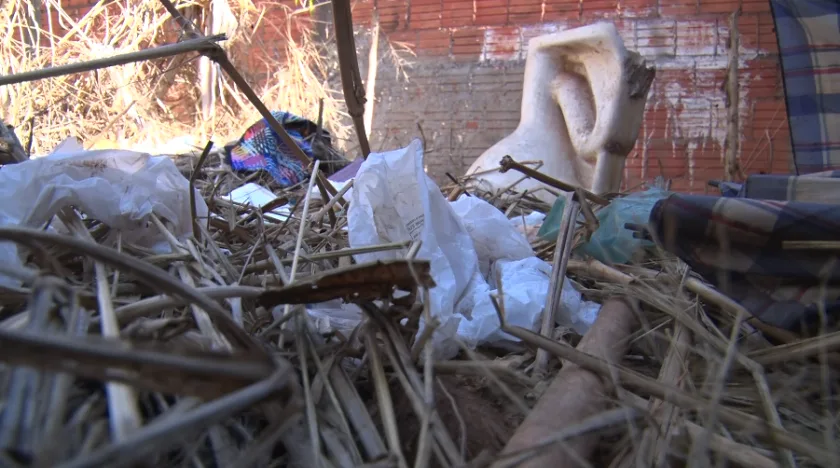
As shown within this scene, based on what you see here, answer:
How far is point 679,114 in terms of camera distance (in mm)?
5078

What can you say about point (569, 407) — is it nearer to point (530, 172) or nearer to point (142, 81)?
point (530, 172)

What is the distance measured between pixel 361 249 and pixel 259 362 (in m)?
0.46

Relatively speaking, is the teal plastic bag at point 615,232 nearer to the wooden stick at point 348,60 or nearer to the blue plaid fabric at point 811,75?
the wooden stick at point 348,60

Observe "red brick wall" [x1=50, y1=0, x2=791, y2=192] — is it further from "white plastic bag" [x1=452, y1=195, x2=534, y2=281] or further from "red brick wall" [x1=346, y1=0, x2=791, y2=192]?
"white plastic bag" [x1=452, y1=195, x2=534, y2=281]

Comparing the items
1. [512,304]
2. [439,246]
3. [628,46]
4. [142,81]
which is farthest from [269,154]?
[628,46]

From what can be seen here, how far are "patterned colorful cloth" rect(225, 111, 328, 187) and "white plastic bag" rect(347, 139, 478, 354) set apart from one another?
1571mm

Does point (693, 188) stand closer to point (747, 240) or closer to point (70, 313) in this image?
point (747, 240)

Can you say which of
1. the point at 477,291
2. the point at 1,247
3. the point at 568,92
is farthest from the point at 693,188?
the point at 1,247

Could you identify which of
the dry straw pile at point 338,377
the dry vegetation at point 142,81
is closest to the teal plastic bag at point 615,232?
the dry straw pile at point 338,377

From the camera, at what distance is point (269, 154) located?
2838mm

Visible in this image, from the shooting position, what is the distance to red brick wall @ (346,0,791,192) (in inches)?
195

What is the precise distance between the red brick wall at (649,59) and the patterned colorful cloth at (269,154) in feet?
8.59

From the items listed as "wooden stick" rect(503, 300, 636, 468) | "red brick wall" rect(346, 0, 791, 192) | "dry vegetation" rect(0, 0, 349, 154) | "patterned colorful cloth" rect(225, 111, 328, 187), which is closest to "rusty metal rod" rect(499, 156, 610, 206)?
"wooden stick" rect(503, 300, 636, 468)

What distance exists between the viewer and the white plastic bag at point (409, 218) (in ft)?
3.40
